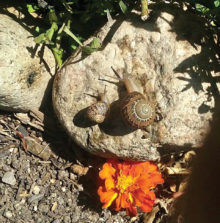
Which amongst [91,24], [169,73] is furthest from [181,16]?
[91,24]

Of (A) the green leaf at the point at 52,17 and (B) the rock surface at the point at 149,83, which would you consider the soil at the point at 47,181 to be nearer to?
(B) the rock surface at the point at 149,83

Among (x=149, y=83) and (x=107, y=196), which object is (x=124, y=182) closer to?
(x=107, y=196)

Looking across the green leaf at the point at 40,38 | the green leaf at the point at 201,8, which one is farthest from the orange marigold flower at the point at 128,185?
the green leaf at the point at 201,8

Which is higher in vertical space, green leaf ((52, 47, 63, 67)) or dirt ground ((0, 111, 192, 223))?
green leaf ((52, 47, 63, 67))

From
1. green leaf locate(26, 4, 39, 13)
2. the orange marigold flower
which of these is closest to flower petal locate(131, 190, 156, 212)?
the orange marigold flower

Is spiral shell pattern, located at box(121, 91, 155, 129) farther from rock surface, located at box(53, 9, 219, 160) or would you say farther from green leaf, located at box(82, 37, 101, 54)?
green leaf, located at box(82, 37, 101, 54)

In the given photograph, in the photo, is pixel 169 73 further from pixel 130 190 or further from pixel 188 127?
pixel 130 190
